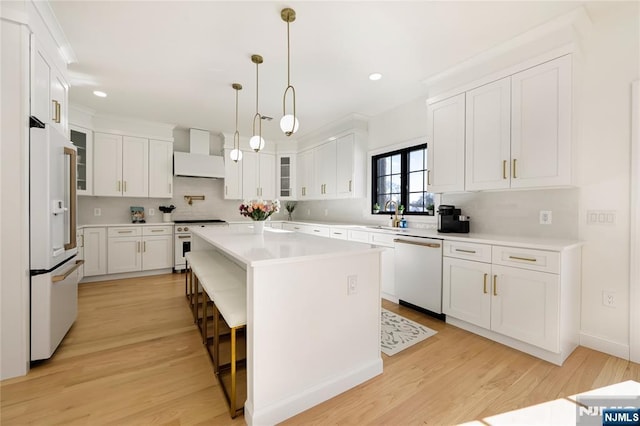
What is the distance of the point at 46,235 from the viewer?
201cm

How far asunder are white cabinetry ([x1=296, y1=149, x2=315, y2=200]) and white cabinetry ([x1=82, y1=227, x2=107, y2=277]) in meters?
3.52

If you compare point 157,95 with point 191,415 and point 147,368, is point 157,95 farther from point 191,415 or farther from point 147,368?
point 191,415

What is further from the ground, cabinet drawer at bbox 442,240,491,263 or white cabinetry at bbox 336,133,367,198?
white cabinetry at bbox 336,133,367,198

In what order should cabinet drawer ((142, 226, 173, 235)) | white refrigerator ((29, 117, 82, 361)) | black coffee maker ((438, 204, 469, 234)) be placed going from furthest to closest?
cabinet drawer ((142, 226, 173, 235)), black coffee maker ((438, 204, 469, 234)), white refrigerator ((29, 117, 82, 361))

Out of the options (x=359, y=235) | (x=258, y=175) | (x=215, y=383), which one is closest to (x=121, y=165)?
(x=258, y=175)

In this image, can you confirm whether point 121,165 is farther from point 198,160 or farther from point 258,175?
point 258,175

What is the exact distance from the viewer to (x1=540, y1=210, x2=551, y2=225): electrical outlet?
2.55 metres

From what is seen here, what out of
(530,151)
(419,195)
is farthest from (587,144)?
(419,195)

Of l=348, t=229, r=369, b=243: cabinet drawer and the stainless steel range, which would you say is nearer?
l=348, t=229, r=369, b=243: cabinet drawer

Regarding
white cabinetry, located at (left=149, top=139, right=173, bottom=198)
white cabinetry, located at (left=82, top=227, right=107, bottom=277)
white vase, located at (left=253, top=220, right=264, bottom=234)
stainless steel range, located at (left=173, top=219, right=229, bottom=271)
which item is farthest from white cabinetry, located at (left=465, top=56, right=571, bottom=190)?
white cabinetry, located at (left=82, top=227, right=107, bottom=277)

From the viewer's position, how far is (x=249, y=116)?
4.55 m

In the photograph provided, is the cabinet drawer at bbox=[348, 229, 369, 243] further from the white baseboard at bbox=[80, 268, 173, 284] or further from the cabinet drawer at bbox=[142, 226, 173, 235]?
the white baseboard at bbox=[80, 268, 173, 284]

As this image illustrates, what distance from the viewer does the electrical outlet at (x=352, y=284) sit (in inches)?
71.9

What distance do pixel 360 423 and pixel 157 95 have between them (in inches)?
169
